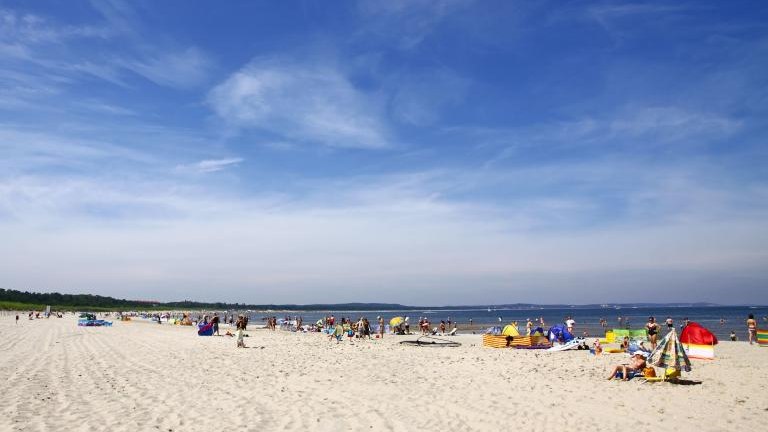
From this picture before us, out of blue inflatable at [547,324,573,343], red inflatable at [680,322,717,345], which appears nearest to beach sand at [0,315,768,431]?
red inflatable at [680,322,717,345]

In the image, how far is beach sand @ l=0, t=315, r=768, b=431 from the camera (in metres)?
8.51

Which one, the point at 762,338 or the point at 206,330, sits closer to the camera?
the point at 762,338

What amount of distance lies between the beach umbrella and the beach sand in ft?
1.73

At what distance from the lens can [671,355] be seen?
42.1ft

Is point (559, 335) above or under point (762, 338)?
above

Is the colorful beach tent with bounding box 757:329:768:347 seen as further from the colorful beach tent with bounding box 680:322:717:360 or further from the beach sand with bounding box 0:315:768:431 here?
the colorful beach tent with bounding box 680:322:717:360

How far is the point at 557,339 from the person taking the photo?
23.9 m

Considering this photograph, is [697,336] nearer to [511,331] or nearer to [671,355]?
[671,355]

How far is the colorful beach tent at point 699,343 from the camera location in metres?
18.1

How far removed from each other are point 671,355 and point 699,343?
7003 millimetres

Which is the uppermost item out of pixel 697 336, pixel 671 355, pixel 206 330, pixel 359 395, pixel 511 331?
pixel 671 355

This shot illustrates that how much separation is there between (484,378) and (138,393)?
8.58 m

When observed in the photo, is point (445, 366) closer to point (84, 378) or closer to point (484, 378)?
point (484, 378)

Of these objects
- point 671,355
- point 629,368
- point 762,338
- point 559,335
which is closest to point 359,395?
point 629,368
